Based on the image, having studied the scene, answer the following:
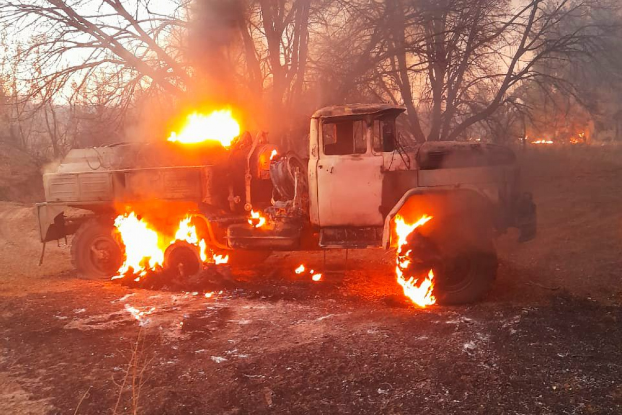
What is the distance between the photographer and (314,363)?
4.19 m

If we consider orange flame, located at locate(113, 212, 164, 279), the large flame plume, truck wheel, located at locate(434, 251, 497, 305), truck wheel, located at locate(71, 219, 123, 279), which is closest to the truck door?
truck wheel, located at locate(434, 251, 497, 305)

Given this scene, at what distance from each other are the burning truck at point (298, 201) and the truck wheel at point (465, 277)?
0.5 inches

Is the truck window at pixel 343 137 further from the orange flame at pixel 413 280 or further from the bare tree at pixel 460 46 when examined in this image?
the bare tree at pixel 460 46

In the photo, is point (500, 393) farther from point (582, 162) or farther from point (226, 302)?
point (582, 162)

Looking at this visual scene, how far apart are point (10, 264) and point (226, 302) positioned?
6065mm

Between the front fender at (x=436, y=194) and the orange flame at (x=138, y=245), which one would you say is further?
the orange flame at (x=138, y=245)

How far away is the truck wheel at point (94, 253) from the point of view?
8.01m

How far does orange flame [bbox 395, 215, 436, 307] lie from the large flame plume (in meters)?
3.25

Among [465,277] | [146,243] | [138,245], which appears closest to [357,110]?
[465,277]

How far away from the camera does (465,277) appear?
572cm

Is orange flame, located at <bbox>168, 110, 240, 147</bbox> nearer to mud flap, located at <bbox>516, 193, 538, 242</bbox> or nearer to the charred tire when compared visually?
the charred tire

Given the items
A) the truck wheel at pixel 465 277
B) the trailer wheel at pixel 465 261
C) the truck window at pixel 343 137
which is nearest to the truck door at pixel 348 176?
the truck window at pixel 343 137

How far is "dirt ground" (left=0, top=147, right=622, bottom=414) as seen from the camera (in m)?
3.54

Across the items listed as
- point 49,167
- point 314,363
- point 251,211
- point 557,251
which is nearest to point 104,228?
point 49,167
